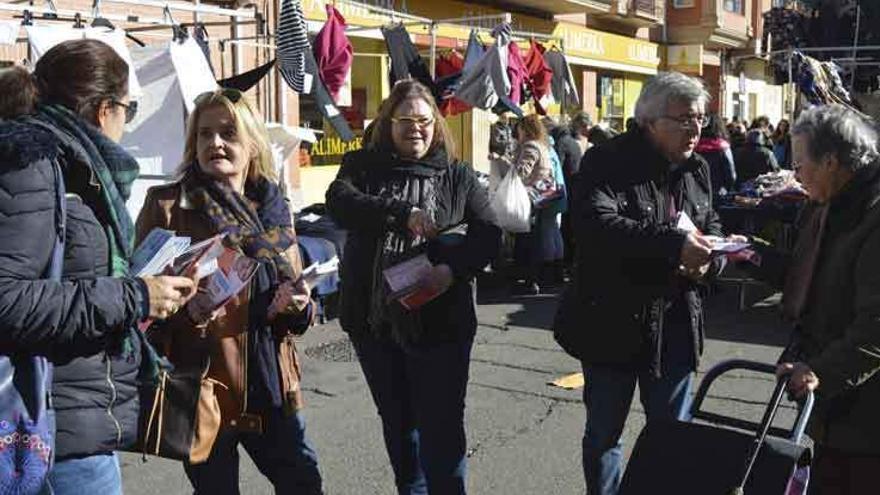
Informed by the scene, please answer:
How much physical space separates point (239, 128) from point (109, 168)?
85 centimetres

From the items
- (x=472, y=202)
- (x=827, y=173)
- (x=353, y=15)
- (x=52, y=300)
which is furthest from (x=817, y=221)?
(x=353, y=15)

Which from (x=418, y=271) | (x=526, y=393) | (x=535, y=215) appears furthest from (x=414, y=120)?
(x=535, y=215)

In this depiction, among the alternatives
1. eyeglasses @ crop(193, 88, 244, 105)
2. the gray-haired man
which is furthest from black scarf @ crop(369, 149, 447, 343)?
eyeglasses @ crop(193, 88, 244, 105)

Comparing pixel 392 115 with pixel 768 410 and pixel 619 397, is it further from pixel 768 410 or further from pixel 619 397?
pixel 768 410

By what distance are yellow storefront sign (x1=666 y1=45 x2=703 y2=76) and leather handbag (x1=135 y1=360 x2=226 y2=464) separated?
87.2ft

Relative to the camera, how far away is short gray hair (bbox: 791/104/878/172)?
2.84 meters

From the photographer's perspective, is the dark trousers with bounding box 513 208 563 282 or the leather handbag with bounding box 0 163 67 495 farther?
the dark trousers with bounding box 513 208 563 282

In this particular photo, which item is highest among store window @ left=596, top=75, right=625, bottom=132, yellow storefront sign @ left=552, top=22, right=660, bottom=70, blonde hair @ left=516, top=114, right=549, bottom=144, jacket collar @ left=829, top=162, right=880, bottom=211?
yellow storefront sign @ left=552, top=22, right=660, bottom=70

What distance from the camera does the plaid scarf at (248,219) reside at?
3002mm

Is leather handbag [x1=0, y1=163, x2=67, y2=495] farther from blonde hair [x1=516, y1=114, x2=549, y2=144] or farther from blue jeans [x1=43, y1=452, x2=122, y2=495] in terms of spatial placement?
blonde hair [x1=516, y1=114, x2=549, y2=144]

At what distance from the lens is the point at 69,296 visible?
80.8 inches

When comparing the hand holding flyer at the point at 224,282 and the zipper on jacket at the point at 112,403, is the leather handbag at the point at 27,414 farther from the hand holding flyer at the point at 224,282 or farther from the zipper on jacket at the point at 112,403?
the hand holding flyer at the point at 224,282

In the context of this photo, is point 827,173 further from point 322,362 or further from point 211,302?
point 322,362

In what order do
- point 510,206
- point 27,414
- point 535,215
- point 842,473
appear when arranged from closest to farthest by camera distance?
point 27,414 < point 842,473 < point 510,206 < point 535,215
